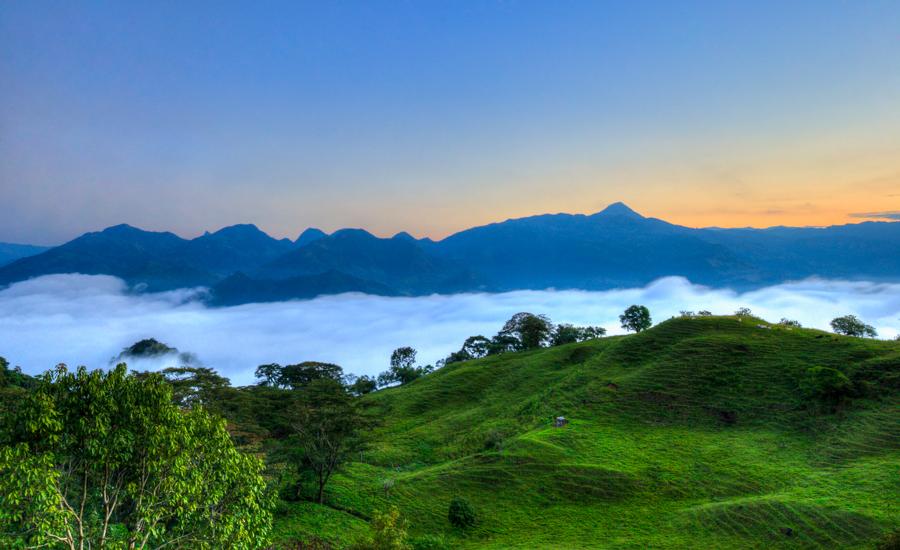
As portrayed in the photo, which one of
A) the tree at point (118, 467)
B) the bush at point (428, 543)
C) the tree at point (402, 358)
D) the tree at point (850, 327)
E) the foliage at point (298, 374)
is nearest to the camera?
the tree at point (118, 467)

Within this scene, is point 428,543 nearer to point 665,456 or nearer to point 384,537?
point 384,537

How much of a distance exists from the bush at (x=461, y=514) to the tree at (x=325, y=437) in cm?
1126

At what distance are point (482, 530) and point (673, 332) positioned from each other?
58.2m

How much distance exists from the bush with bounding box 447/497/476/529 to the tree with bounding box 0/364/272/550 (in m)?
27.0

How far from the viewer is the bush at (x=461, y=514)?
39.4 m

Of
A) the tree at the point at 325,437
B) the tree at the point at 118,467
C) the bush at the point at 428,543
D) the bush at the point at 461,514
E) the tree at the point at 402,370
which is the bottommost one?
the tree at the point at 402,370

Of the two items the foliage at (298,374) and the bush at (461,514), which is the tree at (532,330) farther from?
the bush at (461,514)

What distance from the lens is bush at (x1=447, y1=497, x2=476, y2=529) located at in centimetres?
3944

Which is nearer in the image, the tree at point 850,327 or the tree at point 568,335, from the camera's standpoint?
the tree at point 850,327

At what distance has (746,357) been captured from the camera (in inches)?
2662

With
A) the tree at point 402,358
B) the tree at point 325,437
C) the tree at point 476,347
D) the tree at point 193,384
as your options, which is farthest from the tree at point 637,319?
the tree at point 193,384

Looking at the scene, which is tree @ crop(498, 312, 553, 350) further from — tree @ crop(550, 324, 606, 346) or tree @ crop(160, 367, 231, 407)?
tree @ crop(160, 367, 231, 407)

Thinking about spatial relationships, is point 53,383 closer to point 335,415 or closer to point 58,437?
point 58,437

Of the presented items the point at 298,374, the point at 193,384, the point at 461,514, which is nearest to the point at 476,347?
the point at 298,374
